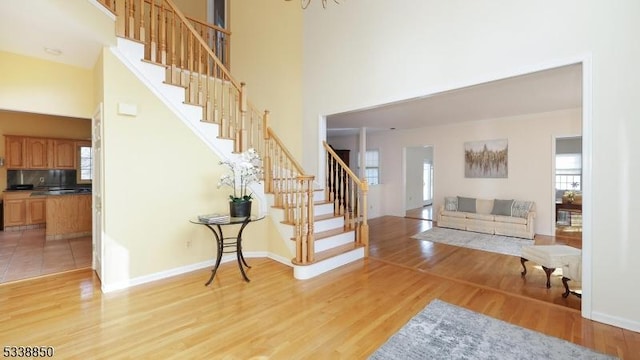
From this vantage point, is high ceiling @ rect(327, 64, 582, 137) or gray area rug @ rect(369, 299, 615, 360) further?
high ceiling @ rect(327, 64, 582, 137)

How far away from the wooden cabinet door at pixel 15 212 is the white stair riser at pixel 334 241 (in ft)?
21.9

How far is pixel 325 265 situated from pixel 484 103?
4071mm

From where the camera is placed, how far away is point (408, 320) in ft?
8.23

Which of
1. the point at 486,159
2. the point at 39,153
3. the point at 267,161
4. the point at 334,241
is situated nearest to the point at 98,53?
the point at 267,161

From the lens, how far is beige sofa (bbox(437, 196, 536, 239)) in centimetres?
568

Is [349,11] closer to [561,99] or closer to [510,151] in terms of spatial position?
[561,99]

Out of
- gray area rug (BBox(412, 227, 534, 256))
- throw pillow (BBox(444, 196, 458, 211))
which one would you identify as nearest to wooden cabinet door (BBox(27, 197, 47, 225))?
gray area rug (BBox(412, 227, 534, 256))

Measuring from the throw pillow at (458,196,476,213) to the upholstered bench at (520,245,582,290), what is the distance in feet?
10.8

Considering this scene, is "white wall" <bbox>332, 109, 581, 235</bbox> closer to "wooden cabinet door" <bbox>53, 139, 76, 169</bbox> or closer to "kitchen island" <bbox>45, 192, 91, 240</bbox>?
"kitchen island" <bbox>45, 192, 91, 240</bbox>

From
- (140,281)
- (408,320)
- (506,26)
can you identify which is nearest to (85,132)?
(140,281)

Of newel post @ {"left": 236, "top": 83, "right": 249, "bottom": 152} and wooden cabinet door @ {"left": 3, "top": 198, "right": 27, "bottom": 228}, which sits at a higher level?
newel post @ {"left": 236, "top": 83, "right": 249, "bottom": 152}

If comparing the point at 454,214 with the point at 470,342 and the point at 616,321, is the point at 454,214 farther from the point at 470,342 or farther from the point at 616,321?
the point at 470,342

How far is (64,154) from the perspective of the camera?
6496 millimetres

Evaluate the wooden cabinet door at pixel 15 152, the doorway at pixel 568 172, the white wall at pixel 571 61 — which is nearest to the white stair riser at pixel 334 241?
the white wall at pixel 571 61
